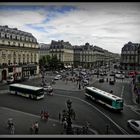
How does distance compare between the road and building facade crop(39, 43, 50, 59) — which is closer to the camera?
the road

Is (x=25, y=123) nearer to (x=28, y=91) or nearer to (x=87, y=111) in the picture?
(x=87, y=111)

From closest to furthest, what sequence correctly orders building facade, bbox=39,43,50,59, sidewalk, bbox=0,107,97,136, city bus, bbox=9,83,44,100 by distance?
sidewalk, bbox=0,107,97,136 → city bus, bbox=9,83,44,100 → building facade, bbox=39,43,50,59

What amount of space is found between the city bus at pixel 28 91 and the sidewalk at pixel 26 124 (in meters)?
4.30

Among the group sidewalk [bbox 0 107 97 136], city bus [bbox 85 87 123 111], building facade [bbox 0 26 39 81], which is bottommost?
sidewalk [bbox 0 107 97 136]

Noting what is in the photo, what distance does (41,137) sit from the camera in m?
3.77

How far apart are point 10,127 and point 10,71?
24.2 meters

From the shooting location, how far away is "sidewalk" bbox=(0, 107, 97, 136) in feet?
36.9

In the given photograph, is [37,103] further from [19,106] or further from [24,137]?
[24,137]

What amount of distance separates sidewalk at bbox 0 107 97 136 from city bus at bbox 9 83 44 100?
4297mm

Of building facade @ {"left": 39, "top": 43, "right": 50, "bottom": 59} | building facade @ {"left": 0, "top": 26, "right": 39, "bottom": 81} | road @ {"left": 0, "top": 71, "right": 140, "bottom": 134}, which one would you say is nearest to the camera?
road @ {"left": 0, "top": 71, "right": 140, "bottom": 134}

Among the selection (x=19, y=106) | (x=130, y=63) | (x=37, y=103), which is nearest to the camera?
(x=19, y=106)

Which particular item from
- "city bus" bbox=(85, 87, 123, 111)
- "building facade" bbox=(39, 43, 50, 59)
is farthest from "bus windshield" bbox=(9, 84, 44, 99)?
"building facade" bbox=(39, 43, 50, 59)

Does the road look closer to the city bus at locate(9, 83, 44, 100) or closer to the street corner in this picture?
the city bus at locate(9, 83, 44, 100)
